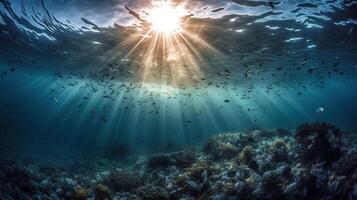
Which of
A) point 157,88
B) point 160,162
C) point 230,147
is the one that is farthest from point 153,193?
point 157,88

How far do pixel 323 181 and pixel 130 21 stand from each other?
13.1 metres

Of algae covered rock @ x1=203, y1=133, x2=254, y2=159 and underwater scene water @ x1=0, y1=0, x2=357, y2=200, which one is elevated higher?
underwater scene water @ x1=0, y1=0, x2=357, y2=200

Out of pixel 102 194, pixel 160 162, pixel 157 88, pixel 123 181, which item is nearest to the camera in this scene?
pixel 102 194

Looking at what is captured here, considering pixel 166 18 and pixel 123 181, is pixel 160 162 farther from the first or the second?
pixel 166 18

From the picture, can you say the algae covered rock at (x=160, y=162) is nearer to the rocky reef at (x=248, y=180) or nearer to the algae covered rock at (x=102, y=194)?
the rocky reef at (x=248, y=180)

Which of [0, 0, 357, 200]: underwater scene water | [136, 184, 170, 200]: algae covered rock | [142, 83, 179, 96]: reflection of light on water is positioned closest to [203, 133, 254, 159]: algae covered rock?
[0, 0, 357, 200]: underwater scene water

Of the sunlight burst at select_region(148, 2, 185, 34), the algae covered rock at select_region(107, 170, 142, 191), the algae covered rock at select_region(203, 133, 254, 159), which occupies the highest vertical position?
the sunlight burst at select_region(148, 2, 185, 34)

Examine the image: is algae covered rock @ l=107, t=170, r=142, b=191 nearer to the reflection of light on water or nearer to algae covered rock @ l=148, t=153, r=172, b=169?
algae covered rock @ l=148, t=153, r=172, b=169

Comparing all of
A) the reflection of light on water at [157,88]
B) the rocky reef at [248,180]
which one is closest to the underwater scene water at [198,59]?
the rocky reef at [248,180]

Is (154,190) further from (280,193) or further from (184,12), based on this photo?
(184,12)

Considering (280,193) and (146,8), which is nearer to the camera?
(280,193)

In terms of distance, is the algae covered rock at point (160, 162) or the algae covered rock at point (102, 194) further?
the algae covered rock at point (160, 162)

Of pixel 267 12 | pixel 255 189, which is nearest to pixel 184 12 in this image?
pixel 267 12

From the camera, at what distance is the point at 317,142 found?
1127 cm
